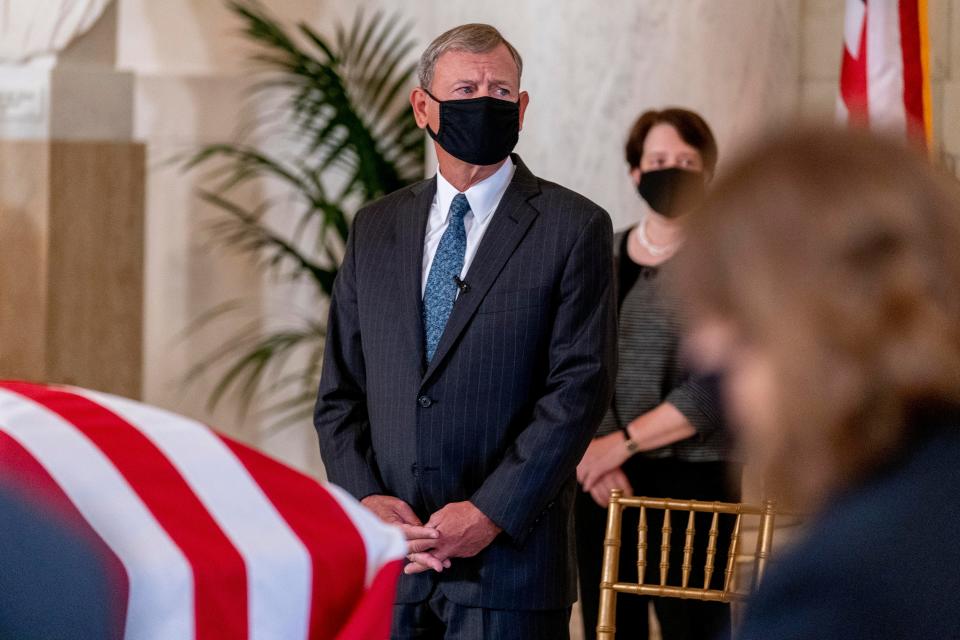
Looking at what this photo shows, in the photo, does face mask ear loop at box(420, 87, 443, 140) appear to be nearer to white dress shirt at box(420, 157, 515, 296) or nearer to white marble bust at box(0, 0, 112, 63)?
white dress shirt at box(420, 157, 515, 296)

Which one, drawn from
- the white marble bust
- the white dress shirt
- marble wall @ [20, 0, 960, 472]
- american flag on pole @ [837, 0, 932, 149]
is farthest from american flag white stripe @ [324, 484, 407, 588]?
the white marble bust

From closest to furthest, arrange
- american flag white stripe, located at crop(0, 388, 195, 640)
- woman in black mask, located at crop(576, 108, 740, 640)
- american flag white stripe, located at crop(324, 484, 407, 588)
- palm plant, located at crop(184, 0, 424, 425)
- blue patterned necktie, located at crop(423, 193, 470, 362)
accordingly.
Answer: american flag white stripe, located at crop(0, 388, 195, 640) → american flag white stripe, located at crop(324, 484, 407, 588) → blue patterned necktie, located at crop(423, 193, 470, 362) → woman in black mask, located at crop(576, 108, 740, 640) → palm plant, located at crop(184, 0, 424, 425)

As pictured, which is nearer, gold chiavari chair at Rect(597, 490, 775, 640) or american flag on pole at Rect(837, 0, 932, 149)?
gold chiavari chair at Rect(597, 490, 775, 640)

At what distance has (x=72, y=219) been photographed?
6.23 meters

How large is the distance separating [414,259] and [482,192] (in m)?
0.19

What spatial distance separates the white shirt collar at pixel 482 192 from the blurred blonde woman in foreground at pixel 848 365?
178 centimetres

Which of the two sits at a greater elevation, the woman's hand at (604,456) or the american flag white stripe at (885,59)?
the american flag white stripe at (885,59)

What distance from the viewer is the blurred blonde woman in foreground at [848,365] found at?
93 centimetres

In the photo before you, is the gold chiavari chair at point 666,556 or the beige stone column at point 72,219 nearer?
the gold chiavari chair at point 666,556

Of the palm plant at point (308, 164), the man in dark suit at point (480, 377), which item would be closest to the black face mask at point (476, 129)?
the man in dark suit at point (480, 377)

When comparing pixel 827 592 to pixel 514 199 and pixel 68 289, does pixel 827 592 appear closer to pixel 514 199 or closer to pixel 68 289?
pixel 514 199

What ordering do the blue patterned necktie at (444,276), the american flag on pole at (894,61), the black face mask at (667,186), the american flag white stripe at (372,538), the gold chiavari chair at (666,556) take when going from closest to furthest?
1. the american flag white stripe at (372,538)
2. the gold chiavari chair at (666,556)
3. the blue patterned necktie at (444,276)
4. the black face mask at (667,186)
5. the american flag on pole at (894,61)

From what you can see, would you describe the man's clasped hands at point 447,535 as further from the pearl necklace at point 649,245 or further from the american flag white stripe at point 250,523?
the pearl necklace at point 649,245

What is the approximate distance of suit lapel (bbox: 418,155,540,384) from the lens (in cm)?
263
